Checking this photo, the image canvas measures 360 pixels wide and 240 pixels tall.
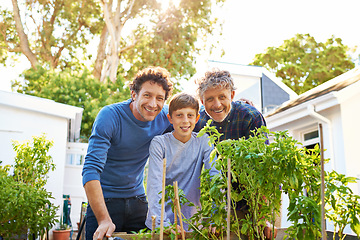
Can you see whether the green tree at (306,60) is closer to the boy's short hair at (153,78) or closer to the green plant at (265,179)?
the boy's short hair at (153,78)

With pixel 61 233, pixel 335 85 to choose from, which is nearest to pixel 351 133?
pixel 335 85

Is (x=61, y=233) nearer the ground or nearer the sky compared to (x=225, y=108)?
nearer the ground

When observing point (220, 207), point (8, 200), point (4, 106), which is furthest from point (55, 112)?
point (220, 207)

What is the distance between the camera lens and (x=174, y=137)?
2.22 metres

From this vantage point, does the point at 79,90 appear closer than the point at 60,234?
No

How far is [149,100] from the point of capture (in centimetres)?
222

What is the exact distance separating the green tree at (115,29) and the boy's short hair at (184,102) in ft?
41.2

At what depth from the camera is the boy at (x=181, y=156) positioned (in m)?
1.99

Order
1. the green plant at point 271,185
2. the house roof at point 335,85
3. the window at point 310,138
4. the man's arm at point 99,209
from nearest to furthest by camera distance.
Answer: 1. the green plant at point 271,185
2. the man's arm at point 99,209
3. the house roof at point 335,85
4. the window at point 310,138

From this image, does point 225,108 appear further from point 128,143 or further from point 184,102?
point 128,143

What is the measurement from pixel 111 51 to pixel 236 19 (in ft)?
18.9

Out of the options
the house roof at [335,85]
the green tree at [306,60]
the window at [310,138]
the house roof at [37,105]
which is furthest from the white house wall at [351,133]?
the green tree at [306,60]

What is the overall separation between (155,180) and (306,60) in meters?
19.9

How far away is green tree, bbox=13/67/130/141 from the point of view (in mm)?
12727
